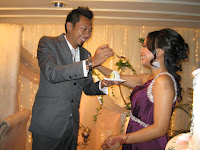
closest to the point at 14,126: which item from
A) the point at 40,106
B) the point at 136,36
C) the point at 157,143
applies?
the point at 40,106

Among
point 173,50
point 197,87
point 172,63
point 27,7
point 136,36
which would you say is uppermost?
point 27,7

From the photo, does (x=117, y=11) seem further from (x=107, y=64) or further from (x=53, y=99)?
(x=53, y=99)

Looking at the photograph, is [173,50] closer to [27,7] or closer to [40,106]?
[40,106]

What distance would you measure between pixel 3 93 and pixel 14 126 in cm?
123

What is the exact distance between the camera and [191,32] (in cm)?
541

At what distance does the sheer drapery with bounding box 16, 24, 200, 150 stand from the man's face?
2.59 meters

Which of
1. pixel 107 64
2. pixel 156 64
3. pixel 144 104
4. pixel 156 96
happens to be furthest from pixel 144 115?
pixel 107 64

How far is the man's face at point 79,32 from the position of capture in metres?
2.14

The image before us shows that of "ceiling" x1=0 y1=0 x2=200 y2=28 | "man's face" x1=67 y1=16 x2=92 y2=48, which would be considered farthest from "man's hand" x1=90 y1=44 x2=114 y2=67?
"ceiling" x1=0 y1=0 x2=200 y2=28

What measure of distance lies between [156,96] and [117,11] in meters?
2.48

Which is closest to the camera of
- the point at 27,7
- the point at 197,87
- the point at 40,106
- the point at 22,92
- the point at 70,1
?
the point at 197,87

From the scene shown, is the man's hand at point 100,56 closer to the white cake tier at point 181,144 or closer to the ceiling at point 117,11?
the white cake tier at point 181,144

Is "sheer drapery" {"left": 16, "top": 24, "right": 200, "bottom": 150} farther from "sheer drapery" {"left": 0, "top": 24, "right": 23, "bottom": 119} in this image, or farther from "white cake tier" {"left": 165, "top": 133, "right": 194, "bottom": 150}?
"white cake tier" {"left": 165, "top": 133, "right": 194, "bottom": 150}

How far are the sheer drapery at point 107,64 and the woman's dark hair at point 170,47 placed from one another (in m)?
2.68
